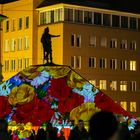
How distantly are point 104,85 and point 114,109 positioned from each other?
48.5 metres

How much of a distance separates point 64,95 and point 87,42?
45966mm

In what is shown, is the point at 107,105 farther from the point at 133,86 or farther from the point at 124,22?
the point at 124,22

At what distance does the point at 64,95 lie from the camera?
3859 cm

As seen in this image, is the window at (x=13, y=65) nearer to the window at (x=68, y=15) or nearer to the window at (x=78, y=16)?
the window at (x=68, y=15)

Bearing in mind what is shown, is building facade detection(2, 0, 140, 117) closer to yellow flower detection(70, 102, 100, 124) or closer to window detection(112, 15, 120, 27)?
window detection(112, 15, 120, 27)

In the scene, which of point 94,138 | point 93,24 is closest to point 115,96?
point 93,24

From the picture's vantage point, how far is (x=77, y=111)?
124ft

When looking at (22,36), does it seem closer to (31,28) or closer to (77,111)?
(31,28)

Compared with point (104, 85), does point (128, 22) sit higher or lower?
higher

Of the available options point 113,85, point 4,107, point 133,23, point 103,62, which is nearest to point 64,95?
point 4,107

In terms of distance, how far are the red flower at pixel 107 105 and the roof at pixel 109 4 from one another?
4788 centimetres

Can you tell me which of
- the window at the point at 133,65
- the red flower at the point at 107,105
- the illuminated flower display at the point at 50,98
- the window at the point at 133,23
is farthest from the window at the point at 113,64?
the red flower at the point at 107,105

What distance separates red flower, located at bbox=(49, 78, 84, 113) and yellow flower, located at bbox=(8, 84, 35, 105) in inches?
43.2

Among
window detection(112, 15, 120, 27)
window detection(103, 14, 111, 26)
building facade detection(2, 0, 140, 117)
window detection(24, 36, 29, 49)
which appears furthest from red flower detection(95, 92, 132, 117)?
window detection(112, 15, 120, 27)
